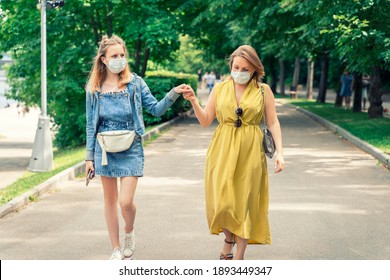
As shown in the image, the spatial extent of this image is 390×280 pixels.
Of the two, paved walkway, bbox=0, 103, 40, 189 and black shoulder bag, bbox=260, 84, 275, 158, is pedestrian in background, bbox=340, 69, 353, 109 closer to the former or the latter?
paved walkway, bbox=0, 103, 40, 189

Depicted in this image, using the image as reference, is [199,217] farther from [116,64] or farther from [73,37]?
[73,37]

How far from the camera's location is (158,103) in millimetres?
6262

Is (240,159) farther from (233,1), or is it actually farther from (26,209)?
(233,1)

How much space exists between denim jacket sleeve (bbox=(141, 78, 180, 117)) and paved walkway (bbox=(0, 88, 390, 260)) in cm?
138

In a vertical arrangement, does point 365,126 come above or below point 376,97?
below

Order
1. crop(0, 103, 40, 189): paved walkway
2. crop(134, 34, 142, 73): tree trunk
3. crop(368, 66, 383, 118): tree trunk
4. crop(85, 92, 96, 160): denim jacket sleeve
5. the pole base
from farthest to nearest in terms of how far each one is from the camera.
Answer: crop(134, 34, 142, 73): tree trunk, crop(368, 66, 383, 118): tree trunk, crop(0, 103, 40, 189): paved walkway, the pole base, crop(85, 92, 96, 160): denim jacket sleeve

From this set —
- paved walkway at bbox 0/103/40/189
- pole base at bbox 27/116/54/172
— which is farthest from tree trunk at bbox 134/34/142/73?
pole base at bbox 27/116/54/172

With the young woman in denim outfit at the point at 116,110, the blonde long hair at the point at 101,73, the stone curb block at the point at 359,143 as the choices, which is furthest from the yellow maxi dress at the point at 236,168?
the stone curb block at the point at 359,143

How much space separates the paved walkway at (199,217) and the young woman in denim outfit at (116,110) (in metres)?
0.96

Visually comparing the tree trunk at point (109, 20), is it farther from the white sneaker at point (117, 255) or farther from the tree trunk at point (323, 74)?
the white sneaker at point (117, 255)

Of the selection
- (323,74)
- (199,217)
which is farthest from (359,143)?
(323,74)

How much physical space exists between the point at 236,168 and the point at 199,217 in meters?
3.02

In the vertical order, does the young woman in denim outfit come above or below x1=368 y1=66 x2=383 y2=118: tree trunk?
above

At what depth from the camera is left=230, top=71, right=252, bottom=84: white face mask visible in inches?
231
